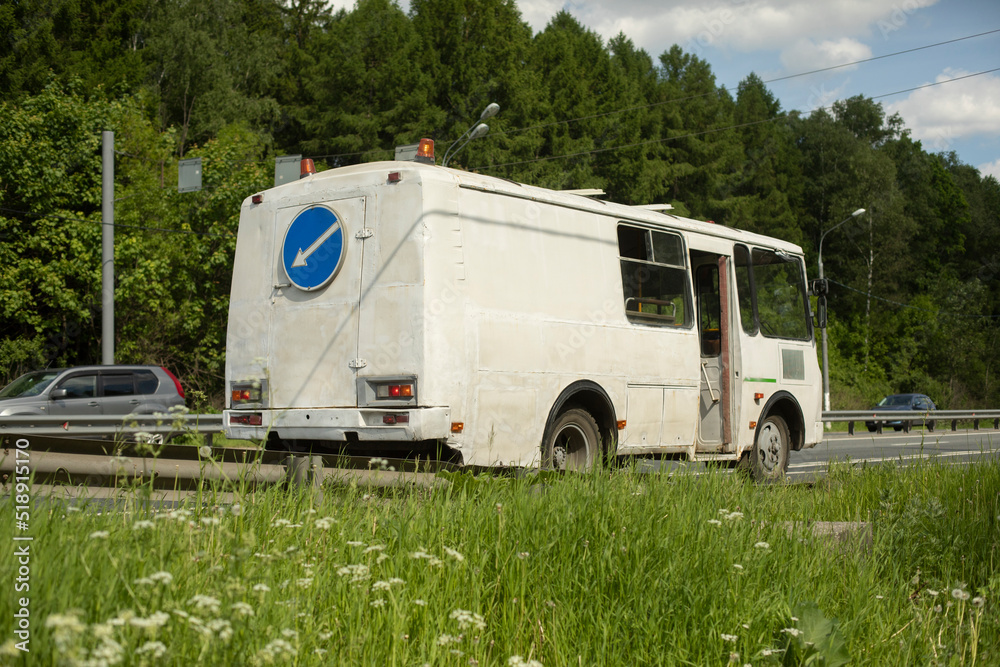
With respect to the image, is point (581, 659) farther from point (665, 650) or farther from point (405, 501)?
point (405, 501)

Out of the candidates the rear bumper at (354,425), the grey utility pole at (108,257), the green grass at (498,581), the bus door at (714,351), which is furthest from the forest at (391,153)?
the green grass at (498,581)

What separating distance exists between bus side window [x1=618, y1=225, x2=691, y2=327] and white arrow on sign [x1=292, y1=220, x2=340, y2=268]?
3112 mm

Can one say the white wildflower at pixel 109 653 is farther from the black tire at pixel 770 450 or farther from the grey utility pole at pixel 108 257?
the grey utility pole at pixel 108 257

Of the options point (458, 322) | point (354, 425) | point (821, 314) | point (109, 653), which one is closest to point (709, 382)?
point (821, 314)

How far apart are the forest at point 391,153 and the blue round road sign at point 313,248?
18.7 m

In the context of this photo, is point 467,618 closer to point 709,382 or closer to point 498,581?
point 498,581

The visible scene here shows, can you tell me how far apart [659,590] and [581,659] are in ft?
2.04

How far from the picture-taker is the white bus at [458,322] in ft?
24.4

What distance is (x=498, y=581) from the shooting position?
13.1 feet

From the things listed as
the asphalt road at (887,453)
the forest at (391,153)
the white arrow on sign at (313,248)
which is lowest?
the asphalt road at (887,453)

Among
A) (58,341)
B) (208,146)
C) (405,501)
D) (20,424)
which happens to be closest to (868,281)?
(208,146)

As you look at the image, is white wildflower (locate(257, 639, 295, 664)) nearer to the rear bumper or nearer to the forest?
the rear bumper

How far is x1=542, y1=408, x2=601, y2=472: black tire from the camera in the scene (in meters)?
8.41

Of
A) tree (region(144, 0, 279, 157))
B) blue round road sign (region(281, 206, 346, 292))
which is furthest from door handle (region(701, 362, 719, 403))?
tree (region(144, 0, 279, 157))
